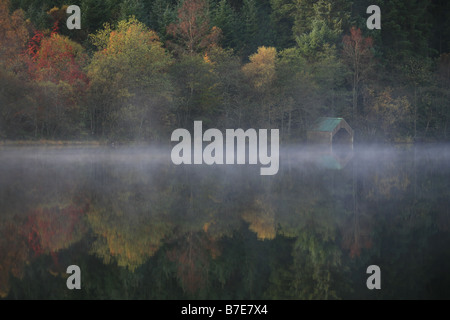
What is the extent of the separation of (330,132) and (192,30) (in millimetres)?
15630

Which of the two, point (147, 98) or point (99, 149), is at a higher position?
point (147, 98)

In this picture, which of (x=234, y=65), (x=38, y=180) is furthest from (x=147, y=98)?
(x=38, y=180)

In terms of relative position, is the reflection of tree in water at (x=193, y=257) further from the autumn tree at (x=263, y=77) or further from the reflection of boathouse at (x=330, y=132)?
the reflection of boathouse at (x=330, y=132)

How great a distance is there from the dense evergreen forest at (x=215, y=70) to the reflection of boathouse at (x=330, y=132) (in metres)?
1.25

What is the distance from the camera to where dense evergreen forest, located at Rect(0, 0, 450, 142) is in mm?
38844

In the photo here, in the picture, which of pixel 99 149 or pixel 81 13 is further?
pixel 81 13

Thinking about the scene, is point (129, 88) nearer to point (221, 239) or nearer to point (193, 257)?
point (221, 239)

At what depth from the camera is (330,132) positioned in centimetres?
4831
